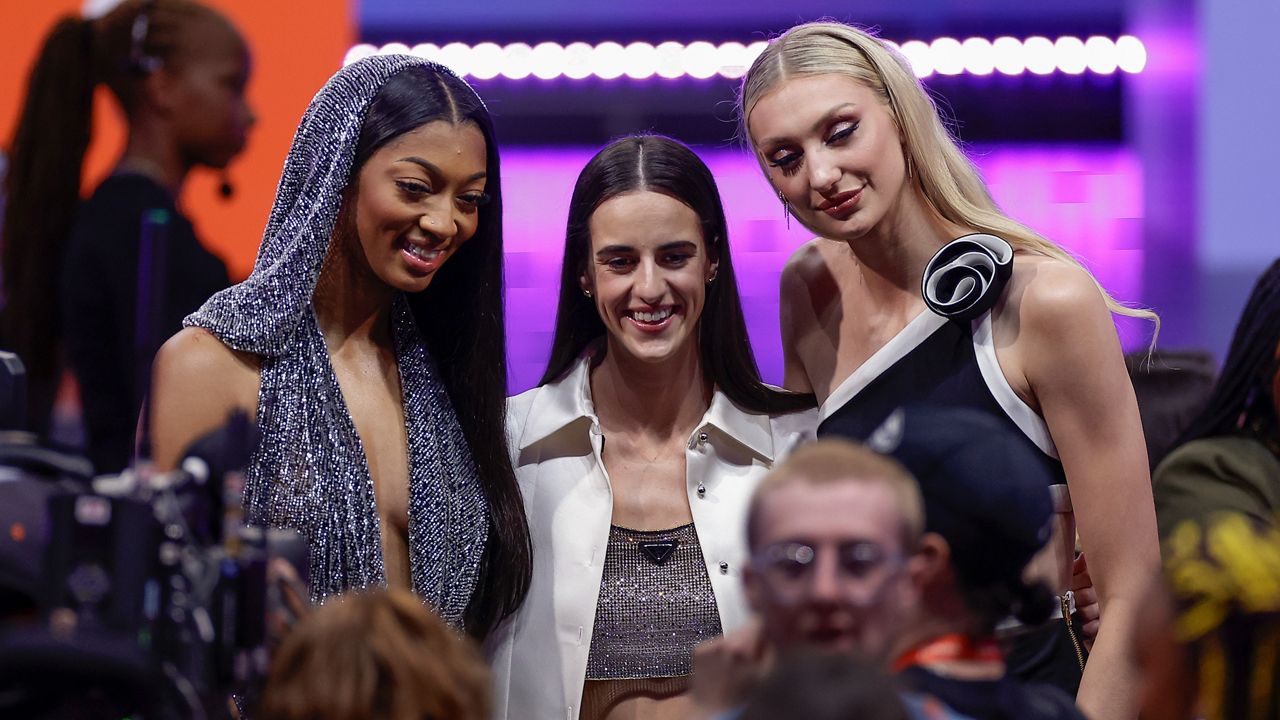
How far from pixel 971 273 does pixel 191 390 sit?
4.47 ft

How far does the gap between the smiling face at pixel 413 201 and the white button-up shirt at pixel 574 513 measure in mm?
454

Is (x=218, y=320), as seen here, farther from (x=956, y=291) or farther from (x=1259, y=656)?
(x=1259, y=656)

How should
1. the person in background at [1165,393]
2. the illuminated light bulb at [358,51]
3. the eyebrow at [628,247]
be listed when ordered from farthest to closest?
the illuminated light bulb at [358,51]
the person in background at [1165,393]
the eyebrow at [628,247]

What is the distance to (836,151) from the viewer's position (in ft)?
8.36

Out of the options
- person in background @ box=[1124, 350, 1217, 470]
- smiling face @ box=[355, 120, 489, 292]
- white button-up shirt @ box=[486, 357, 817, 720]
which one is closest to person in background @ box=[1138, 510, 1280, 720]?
white button-up shirt @ box=[486, 357, 817, 720]

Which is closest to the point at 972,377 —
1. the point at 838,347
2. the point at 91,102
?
the point at 838,347

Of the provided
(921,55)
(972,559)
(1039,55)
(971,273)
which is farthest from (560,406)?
(1039,55)

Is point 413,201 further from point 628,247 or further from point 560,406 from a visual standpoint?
point 560,406

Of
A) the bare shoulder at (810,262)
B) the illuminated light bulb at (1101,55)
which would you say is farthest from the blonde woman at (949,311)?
the illuminated light bulb at (1101,55)

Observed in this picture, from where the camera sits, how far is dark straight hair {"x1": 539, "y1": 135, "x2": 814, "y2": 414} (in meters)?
2.78

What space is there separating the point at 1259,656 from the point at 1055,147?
14.7ft

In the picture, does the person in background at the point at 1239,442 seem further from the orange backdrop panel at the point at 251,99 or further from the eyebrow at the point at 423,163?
the orange backdrop panel at the point at 251,99

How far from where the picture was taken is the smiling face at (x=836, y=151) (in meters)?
2.54

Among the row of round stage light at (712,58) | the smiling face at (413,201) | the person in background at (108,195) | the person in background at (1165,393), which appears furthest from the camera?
the row of round stage light at (712,58)
